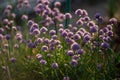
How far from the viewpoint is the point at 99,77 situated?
3.75m

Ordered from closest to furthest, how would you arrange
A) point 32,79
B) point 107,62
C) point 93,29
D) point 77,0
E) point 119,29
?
1. point 93,29
2. point 107,62
3. point 32,79
4. point 119,29
5. point 77,0

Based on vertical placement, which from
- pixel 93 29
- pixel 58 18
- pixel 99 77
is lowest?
pixel 99 77

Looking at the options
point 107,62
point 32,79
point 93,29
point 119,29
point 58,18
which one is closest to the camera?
point 93,29

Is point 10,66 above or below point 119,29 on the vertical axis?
below

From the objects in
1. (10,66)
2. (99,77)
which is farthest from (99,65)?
(10,66)

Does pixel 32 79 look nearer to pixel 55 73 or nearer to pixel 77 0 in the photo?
pixel 55 73

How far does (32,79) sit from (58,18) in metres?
0.77

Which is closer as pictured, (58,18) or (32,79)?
(32,79)

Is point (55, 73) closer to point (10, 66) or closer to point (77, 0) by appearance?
point (10, 66)

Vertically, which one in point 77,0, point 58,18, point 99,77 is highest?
point 77,0

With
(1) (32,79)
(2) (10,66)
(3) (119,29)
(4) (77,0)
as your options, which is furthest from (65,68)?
(4) (77,0)

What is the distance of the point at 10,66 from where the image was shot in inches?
170

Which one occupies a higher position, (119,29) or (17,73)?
(119,29)

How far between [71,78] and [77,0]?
17.4ft
